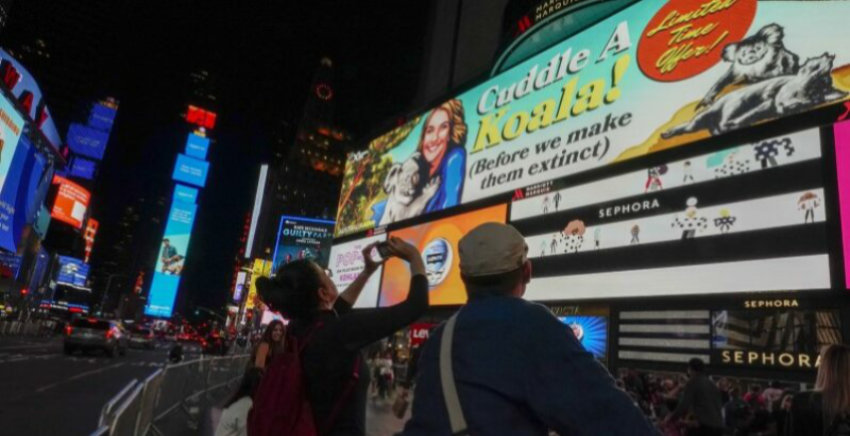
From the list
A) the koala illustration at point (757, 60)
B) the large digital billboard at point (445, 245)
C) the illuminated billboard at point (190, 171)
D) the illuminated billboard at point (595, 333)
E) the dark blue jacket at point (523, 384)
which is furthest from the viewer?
the illuminated billboard at point (190, 171)

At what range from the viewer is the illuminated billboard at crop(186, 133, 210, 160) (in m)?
116

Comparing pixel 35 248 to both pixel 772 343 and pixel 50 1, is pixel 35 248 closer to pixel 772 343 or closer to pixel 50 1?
pixel 50 1

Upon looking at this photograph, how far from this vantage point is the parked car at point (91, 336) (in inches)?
839

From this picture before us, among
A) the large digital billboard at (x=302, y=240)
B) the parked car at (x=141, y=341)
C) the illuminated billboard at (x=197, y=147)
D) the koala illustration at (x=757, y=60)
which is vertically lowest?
the parked car at (x=141, y=341)

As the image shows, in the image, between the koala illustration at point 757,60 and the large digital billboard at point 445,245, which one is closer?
the koala illustration at point 757,60

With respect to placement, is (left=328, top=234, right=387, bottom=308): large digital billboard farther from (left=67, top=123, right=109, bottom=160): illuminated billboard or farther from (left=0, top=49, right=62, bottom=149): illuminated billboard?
(left=67, top=123, right=109, bottom=160): illuminated billboard

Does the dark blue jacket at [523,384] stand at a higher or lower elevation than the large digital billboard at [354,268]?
lower

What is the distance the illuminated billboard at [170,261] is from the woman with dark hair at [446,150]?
99.1 m

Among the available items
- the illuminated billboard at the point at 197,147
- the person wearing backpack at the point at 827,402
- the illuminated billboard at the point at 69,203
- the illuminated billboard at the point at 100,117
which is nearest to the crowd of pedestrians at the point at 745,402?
the person wearing backpack at the point at 827,402

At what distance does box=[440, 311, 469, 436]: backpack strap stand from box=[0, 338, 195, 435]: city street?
790 centimetres

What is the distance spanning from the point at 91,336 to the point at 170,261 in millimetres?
90906

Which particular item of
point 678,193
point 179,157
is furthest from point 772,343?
point 179,157

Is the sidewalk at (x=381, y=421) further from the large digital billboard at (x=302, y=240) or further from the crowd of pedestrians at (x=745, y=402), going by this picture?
the large digital billboard at (x=302, y=240)

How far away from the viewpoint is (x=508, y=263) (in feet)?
5.09
